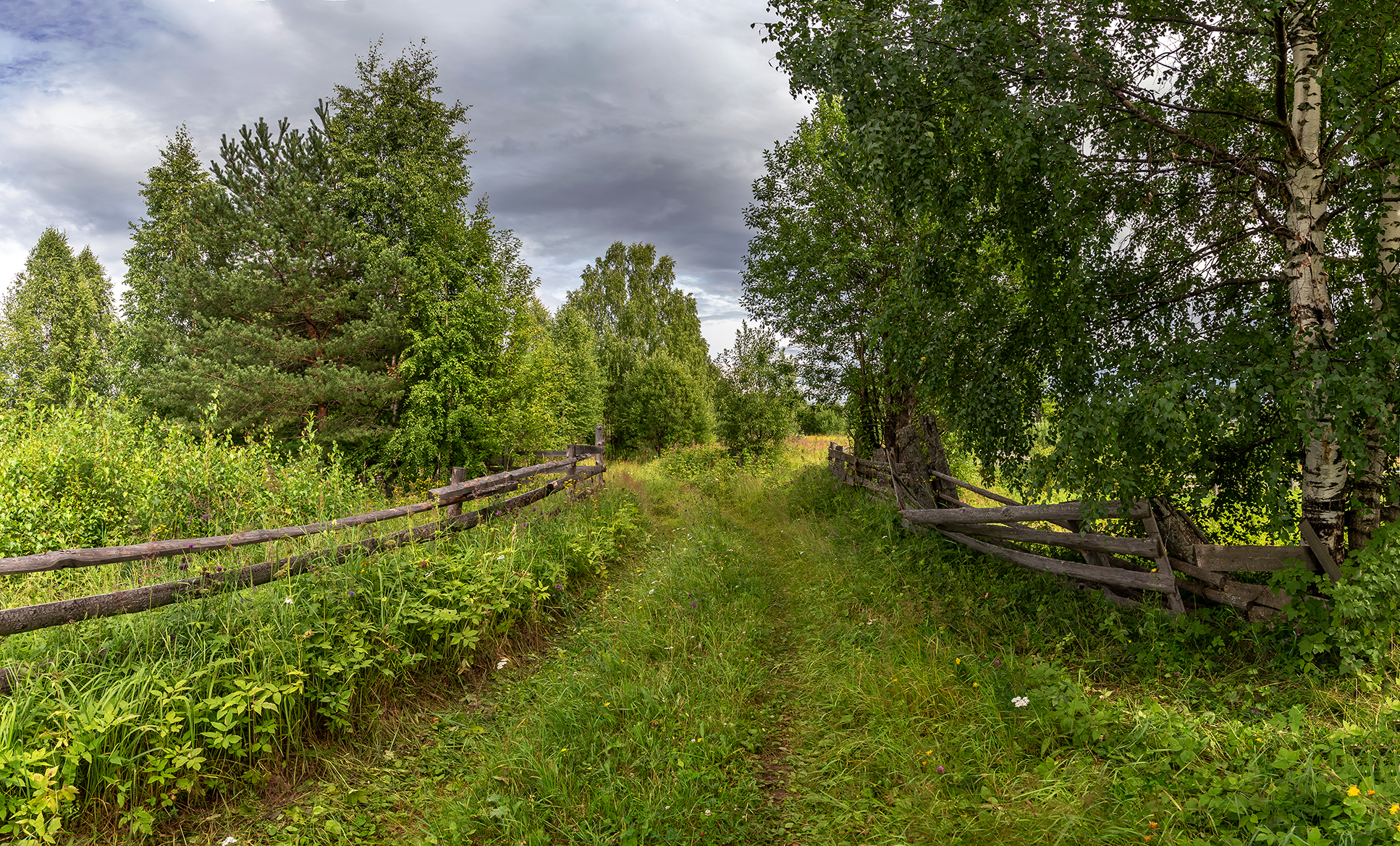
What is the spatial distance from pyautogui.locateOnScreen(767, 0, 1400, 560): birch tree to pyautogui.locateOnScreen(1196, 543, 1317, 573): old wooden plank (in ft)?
0.73

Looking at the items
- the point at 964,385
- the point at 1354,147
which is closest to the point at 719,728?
the point at 964,385

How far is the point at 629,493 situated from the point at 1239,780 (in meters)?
12.2

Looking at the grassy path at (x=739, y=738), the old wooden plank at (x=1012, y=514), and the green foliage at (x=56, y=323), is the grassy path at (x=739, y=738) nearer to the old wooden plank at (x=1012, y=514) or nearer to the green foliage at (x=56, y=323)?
the old wooden plank at (x=1012, y=514)

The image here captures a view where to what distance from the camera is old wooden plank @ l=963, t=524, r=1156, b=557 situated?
500 cm

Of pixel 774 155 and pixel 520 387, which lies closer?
pixel 774 155

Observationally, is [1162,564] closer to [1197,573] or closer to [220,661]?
[1197,573]

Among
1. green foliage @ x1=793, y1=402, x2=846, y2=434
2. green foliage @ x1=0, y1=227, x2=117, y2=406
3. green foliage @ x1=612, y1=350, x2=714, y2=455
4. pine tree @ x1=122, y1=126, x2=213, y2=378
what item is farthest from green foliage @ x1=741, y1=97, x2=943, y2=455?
green foliage @ x1=0, y1=227, x2=117, y2=406

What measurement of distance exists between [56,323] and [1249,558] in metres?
54.0

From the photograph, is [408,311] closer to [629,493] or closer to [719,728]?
[629,493]

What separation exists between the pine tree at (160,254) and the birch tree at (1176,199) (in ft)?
76.5

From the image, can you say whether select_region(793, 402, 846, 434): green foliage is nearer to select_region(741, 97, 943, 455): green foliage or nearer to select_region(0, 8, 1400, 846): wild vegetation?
select_region(741, 97, 943, 455): green foliage

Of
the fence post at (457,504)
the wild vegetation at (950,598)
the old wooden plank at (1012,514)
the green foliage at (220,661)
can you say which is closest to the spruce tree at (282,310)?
the wild vegetation at (950,598)

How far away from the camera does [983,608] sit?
6.00 m

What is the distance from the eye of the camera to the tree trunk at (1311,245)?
13.8 feet
